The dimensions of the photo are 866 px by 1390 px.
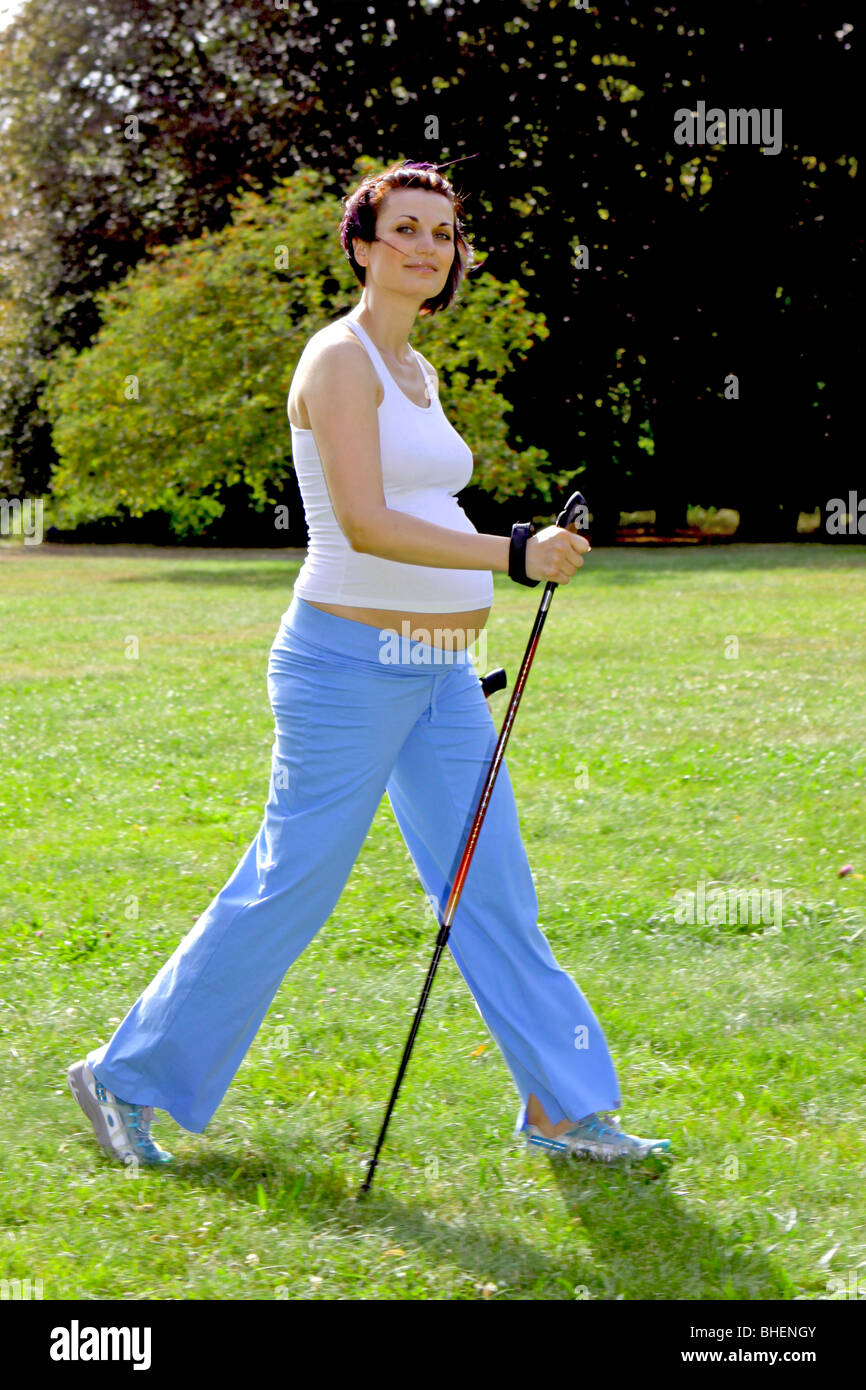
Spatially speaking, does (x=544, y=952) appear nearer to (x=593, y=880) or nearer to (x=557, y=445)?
(x=593, y=880)

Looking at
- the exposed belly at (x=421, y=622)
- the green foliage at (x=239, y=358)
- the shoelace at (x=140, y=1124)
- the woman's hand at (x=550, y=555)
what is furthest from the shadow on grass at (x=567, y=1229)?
the green foliage at (x=239, y=358)

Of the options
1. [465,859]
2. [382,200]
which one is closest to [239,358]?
[382,200]

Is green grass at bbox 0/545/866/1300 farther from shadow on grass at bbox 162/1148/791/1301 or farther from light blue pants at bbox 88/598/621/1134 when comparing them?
light blue pants at bbox 88/598/621/1134

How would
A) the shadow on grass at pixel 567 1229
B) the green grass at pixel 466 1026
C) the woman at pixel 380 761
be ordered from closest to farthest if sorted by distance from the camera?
1. the shadow on grass at pixel 567 1229
2. the green grass at pixel 466 1026
3. the woman at pixel 380 761

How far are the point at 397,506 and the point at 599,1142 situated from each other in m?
1.54

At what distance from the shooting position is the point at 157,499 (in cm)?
2430

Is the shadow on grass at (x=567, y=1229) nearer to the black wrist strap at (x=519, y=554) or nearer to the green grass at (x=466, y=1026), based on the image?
the green grass at (x=466, y=1026)

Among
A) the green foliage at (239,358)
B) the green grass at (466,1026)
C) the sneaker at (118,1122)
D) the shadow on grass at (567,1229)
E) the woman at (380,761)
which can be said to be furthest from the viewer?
the green foliage at (239,358)

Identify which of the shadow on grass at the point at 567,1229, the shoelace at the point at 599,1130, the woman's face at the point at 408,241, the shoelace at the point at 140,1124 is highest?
the woman's face at the point at 408,241

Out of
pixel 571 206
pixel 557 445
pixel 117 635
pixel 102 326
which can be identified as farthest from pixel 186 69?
pixel 117 635

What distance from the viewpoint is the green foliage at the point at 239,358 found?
74.2 ft

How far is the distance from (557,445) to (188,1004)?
26479 millimetres

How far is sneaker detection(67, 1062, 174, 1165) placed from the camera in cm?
350

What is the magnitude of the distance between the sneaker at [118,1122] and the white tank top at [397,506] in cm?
124
